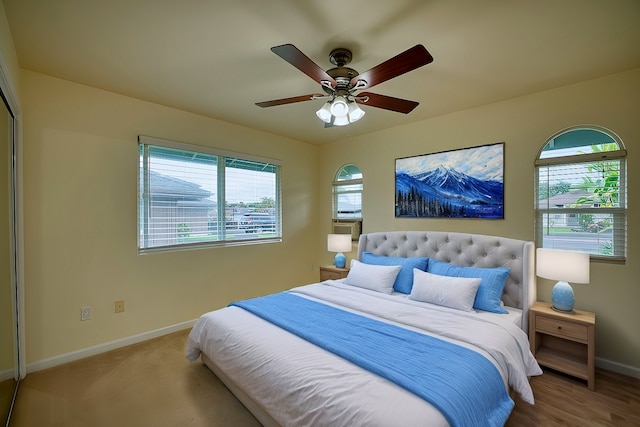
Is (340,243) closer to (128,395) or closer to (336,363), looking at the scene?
(336,363)

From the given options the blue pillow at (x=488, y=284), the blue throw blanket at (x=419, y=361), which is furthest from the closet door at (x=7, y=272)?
the blue pillow at (x=488, y=284)

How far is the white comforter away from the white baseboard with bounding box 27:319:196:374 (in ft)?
3.00

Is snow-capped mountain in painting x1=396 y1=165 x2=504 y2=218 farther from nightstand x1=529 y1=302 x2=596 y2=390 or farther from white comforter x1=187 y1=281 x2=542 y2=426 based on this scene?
white comforter x1=187 y1=281 x2=542 y2=426

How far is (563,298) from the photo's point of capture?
94.7 inches

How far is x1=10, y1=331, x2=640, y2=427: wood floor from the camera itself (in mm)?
1894

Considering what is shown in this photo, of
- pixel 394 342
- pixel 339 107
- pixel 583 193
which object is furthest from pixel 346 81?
pixel 583 193

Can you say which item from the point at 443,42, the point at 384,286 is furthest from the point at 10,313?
the point at 443,42

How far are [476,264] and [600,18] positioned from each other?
205 centimetres

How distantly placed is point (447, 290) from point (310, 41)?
7.29 feet

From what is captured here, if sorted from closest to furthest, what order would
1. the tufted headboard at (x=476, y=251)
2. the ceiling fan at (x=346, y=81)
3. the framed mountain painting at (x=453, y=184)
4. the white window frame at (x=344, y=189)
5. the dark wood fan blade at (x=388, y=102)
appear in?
1. the ceiling fan at (x=346, y=81)
2. the dark wood fan blade at (x=388, y=102)
3. the tufted headboard at (x=476, y=251)
4. the framed mountain painting at (x=453, y=184)
5. the white window frame at (x=344, y=189)

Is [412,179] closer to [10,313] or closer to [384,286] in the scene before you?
[384,286]

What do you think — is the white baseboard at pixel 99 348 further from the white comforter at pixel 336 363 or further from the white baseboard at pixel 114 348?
the white comforter at pixel 336 363

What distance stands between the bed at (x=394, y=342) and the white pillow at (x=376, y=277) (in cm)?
1

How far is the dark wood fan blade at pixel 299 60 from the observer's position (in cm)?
148
